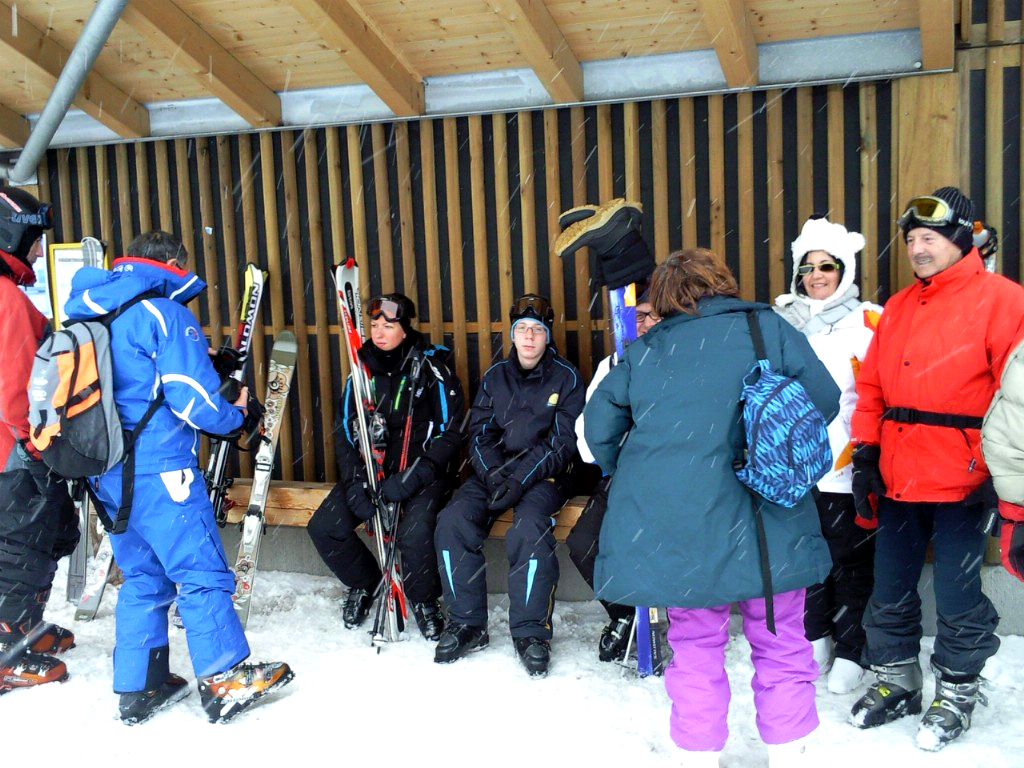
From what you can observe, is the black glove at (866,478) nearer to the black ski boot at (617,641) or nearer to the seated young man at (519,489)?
the black ski boot at (617,641)

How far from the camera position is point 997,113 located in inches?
154

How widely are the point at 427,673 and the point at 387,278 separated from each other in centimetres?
220

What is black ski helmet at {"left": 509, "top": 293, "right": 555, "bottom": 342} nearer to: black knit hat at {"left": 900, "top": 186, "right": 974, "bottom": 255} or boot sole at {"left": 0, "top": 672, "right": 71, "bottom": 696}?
black knit hat at {"left": 900, "top": 186, "right": 974, "bottom": 255}

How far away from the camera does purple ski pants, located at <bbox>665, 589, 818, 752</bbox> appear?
2.67 metres

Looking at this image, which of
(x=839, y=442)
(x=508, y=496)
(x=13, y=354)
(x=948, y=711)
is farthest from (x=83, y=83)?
(x=948, y=711)

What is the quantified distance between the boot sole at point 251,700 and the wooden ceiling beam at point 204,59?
2.85 meters

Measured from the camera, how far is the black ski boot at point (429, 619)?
422 centimetres

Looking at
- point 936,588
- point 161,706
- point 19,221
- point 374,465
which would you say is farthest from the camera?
point 374,465

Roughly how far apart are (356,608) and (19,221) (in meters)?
2.27

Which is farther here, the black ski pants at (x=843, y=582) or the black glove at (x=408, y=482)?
the black glove at (x=408, y=482)

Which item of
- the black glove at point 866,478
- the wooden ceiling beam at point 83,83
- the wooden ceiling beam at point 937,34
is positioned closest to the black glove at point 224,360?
the wooden ceiling beam at point 83,83

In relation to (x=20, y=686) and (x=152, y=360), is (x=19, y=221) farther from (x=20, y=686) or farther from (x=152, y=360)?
(x=20, y=686)

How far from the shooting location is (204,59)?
443 cm

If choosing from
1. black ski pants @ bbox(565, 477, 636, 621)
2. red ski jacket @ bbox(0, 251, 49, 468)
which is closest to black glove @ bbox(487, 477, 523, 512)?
black ski pants @ bbox(565, 477, 636, 621)
